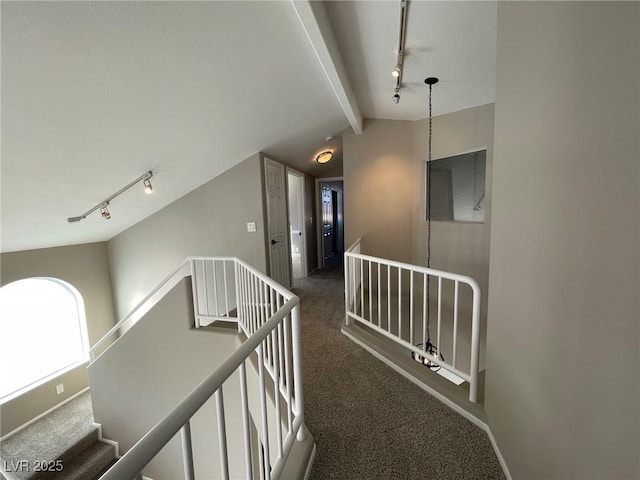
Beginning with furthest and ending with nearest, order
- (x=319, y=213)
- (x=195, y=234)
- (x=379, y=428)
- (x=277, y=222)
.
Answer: (x=319, y=213) → (x=277, y=222) → (x=195, y=234) → (x=379, y=428)

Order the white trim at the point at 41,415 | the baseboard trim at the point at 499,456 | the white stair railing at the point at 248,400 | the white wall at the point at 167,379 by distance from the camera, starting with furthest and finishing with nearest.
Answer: the white trim at the point at 41,415, the white wall at the point at 167,379, the baseboard trim at the point at 499,456, the white stair railing at the point at 248,400

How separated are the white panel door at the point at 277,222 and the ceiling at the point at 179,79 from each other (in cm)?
77

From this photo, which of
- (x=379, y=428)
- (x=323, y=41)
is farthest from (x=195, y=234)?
(x=379, y=428)

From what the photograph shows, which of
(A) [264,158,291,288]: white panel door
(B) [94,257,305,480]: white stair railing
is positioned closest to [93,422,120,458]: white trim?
(B) [94,257,305,480]: white stair railing

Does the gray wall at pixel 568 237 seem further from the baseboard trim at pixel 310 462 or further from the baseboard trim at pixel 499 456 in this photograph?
the baseboard trim at pixel 310 462

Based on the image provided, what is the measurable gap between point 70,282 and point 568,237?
5.72 metres

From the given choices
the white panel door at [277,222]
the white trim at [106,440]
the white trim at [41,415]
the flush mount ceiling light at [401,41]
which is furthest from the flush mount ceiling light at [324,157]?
the white trim at [41,415]

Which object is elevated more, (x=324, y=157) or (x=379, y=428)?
(x=324, y=157)

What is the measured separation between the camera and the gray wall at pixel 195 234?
369 centimetres

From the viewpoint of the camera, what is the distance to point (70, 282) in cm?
405

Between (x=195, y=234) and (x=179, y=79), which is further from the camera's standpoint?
(x=195, y=234)

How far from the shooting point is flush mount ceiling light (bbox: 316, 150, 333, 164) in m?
4.92

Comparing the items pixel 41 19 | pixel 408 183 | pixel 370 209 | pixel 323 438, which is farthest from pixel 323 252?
pixel 41 19

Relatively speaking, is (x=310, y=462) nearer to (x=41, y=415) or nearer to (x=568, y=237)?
(x=568, y=237)
